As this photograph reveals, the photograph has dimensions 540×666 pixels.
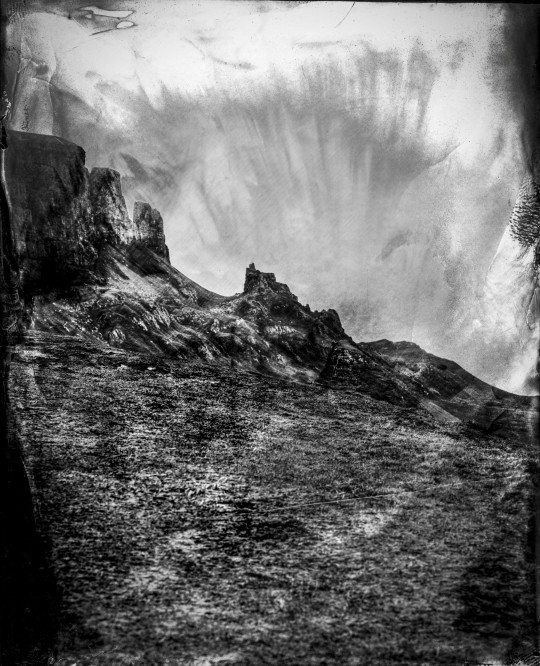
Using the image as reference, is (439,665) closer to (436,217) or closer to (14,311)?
(436,217)

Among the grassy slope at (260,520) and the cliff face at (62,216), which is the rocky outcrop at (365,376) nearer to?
the grassy slope at (260,520)

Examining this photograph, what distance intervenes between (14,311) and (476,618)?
456cm

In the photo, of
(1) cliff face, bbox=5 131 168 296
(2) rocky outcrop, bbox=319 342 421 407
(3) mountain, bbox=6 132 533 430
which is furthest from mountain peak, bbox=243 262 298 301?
(1) cliff face, bbox=5 131 168 296

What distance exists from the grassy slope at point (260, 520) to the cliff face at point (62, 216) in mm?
683

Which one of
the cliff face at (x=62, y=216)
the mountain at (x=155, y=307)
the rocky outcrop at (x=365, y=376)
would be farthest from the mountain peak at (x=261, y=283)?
the cliff face at (x=62, y=216)

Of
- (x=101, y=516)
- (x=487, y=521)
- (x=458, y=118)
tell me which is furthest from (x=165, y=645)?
(x=458, y=118)

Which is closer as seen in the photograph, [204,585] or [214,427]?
[204,585]

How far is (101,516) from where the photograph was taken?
5.54 metres

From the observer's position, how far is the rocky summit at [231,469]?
5.15m

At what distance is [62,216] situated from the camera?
621 cm

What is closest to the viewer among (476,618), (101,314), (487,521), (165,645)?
(165,645)

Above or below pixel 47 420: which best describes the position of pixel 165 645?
below

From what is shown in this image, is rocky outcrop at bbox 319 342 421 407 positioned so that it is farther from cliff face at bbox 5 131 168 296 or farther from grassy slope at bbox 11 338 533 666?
cliff face at bbox 5 131 168 296

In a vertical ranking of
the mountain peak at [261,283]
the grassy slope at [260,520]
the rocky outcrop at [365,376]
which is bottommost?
the grassy slope at [260,520]
